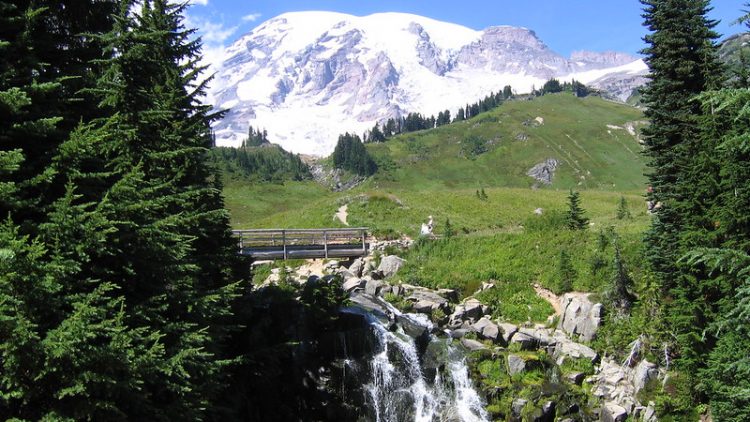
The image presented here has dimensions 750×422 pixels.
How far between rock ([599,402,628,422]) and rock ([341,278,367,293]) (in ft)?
51.4

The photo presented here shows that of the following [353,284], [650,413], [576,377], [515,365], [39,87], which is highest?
[39,87]

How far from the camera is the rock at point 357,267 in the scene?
35.8m

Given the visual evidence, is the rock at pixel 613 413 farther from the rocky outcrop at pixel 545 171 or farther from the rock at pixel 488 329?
the rocky outcrop at pixel 545 171

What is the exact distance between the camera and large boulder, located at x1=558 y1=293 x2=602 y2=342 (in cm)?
2591

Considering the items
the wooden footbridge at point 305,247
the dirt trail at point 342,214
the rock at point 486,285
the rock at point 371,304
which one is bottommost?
the rock at point 371,304

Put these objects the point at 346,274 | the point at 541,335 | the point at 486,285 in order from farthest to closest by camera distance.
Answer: the point at 346,274, the point at 486,285, the point at 541,335

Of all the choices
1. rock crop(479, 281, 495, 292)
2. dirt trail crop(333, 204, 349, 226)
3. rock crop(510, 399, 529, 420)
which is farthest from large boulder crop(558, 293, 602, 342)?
dirt trail crop(333, 204, 349, 226)

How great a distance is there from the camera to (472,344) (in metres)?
25.5

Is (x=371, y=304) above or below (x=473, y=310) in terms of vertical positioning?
above

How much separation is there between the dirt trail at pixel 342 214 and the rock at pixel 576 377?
29.4 meters

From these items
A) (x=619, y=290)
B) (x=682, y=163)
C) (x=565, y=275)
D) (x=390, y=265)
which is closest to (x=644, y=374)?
(x=619, y=290)

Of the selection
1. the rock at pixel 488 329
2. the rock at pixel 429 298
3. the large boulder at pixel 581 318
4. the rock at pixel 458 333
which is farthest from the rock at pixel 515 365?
the rock at pixel 429 298

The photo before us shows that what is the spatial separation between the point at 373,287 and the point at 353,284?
1.33 metres

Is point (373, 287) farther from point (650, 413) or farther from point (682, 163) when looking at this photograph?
point (682, 163)
